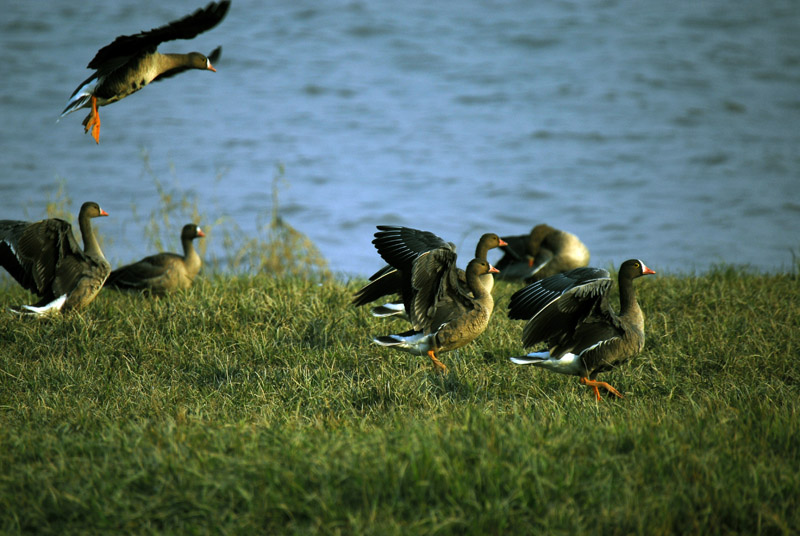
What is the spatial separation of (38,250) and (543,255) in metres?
5.21

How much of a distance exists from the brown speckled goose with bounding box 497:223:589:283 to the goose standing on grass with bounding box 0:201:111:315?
14.8ft

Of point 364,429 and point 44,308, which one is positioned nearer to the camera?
point 364,429

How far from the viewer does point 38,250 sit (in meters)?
6.76

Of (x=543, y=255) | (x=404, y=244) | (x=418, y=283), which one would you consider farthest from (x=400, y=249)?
(x=543, y=255)

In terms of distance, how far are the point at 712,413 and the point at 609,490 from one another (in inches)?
49.7

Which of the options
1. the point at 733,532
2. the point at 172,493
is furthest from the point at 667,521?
Result: the point at 172,493

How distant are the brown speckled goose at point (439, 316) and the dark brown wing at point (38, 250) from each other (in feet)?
9.45

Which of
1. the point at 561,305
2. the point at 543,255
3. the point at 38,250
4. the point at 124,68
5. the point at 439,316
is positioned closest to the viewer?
the point at 561,305

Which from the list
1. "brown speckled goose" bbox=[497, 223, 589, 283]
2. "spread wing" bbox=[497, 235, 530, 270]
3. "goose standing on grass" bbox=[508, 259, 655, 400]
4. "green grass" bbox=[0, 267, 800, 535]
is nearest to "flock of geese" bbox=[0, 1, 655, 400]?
"goose standing on grass" bbox=[508, 259, 655, 400]

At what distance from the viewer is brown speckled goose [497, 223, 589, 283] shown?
923 centimetres

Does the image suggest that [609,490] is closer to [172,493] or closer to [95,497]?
[172,493]

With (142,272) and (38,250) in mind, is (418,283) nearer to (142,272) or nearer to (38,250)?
(38,250)

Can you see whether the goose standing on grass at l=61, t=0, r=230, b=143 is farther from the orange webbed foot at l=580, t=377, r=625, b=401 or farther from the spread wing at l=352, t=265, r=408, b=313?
the orange webbed foot at l=580, t=377, r=625, b=401

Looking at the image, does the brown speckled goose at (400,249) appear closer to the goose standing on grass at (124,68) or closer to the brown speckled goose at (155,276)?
the goose standing on grass at (124,68)
